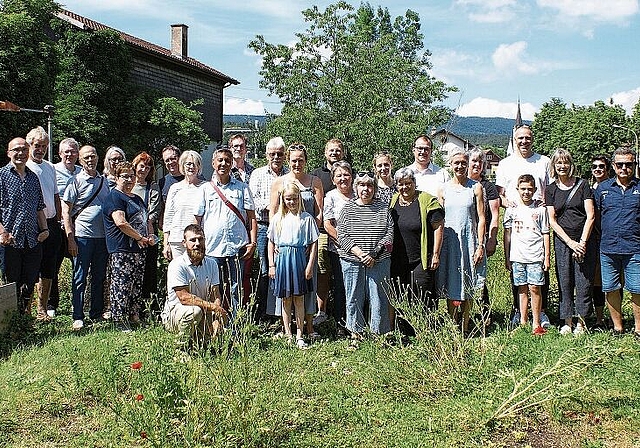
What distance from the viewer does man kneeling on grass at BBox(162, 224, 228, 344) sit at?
5.46m

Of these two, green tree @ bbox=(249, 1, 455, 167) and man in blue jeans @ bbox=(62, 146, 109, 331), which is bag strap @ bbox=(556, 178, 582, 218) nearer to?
man in blue jeans @ bbox=(62, 146, 109, 331)

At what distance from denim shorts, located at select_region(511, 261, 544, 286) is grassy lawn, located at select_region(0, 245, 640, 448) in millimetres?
939

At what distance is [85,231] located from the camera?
6.91 m

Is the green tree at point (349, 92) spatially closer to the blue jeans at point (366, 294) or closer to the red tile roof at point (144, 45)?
the red tile roof at point (144, 45)

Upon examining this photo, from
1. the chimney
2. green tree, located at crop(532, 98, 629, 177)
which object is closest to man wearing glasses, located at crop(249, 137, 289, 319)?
the chimney

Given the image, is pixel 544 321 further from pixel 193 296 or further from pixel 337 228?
pixel 193 296

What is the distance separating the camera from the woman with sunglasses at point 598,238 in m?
6.84

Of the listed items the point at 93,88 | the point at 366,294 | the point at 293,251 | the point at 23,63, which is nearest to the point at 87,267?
the point at 293,251

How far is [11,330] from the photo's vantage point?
665 centimetres

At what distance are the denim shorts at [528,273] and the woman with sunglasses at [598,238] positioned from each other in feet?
2.11

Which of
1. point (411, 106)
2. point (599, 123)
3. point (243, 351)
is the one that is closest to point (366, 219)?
point (243, 351)

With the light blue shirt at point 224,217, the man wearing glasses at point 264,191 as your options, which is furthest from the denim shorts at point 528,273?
the light blue shirt at point 224,217

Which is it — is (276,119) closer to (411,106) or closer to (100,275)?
(411,106)

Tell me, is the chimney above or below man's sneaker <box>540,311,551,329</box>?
above
